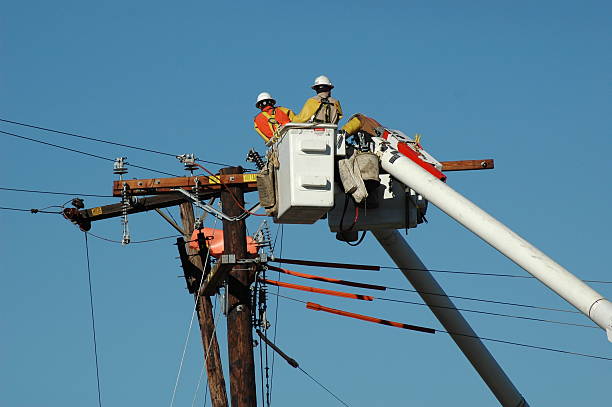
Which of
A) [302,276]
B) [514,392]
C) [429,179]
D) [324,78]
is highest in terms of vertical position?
[324,78]

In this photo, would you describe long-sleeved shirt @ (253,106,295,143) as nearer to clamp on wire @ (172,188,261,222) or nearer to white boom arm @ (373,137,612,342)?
clamp on wire @ (172,188,261,222)

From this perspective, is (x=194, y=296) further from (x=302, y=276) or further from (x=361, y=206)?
(x=361, y=206)

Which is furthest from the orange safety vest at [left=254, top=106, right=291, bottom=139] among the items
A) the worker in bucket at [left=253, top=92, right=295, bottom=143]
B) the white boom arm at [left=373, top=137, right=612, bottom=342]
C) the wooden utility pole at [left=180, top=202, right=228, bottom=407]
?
the wooden utility pole at [left=180, top=202, right=228, bottom=407]

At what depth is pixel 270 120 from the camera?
61.9 feet

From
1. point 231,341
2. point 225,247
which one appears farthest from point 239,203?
point 231,341

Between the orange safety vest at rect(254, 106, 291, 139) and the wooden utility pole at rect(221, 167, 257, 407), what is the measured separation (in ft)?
2.25

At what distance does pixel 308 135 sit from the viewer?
16984 millimetres

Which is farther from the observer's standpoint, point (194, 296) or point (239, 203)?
point (194, 296)

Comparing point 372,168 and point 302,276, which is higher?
point 372,168

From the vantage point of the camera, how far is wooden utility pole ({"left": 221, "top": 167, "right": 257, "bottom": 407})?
18.4 metres

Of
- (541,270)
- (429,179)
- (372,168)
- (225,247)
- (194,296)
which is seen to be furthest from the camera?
(194,296)

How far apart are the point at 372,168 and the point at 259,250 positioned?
254 centimetres

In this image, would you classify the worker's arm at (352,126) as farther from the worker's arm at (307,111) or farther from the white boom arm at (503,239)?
the white boom arm at (503,239)

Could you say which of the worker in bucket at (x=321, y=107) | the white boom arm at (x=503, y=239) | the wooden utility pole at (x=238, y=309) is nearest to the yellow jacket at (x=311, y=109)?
A: the worker in bucket at (x=321, y=107)
